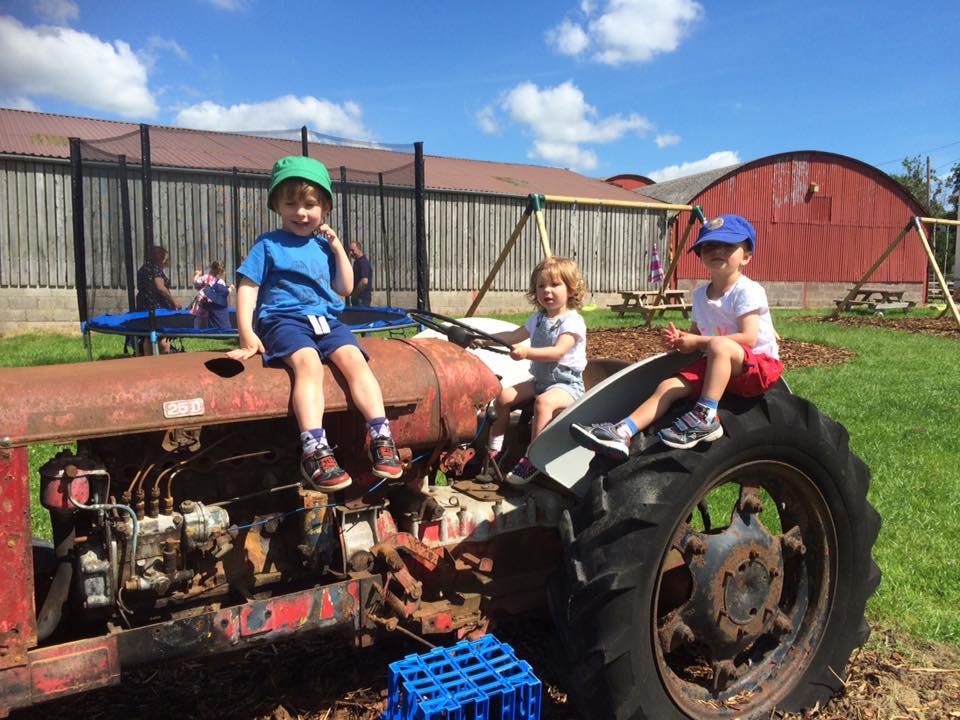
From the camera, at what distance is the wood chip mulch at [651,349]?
33.9ft

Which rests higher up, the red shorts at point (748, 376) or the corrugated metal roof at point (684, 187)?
the corrugated metal roof at point (684, 187)

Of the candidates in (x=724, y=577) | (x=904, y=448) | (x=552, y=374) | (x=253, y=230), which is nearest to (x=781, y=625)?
(x=724, y=577)

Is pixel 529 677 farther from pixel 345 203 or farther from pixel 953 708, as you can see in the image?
pixel 345 203

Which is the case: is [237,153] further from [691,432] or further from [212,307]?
[691,432]

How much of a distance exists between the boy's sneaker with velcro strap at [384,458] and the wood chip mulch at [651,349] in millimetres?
7797

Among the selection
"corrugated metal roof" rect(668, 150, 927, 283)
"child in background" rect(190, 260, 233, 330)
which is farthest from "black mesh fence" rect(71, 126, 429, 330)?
"corrugated metal roof" rect(668, 150, 927, 283)

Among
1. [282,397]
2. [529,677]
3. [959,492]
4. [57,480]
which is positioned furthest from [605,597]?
[959,492]

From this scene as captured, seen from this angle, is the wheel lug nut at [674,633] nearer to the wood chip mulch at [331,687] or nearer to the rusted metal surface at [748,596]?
the rusted metal surface at [748,596]

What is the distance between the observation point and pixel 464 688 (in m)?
2.12

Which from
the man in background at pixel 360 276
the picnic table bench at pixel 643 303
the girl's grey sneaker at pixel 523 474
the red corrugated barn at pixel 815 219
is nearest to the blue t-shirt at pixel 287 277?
the girl's grey sneaker at pixel 523 474

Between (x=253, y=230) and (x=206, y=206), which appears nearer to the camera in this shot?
(x=206, y=206)

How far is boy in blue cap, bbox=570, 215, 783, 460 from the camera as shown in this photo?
2.33 metres

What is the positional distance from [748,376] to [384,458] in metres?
1.14

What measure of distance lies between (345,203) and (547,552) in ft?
29.9
